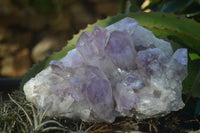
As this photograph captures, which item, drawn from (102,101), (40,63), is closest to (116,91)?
(102,101)

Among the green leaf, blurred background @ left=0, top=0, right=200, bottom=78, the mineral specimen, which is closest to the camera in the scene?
the mineral specimen

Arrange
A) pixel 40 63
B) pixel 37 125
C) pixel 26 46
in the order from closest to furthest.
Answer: pixel 37 125
pixel 40 63
pixel 26 46

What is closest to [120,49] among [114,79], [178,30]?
[114,79]

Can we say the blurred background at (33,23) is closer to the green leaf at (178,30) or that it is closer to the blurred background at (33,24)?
the blurred background at (33,24)

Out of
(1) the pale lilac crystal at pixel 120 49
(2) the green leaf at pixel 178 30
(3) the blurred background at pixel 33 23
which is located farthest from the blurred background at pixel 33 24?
(1) the pale lilac crystal at pixel 120 49

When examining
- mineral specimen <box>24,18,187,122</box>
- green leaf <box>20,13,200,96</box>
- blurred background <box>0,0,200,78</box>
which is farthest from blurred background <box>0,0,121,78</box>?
mineral specimen <box>24,18,187,122</box>

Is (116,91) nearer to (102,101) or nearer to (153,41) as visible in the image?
(102,101)

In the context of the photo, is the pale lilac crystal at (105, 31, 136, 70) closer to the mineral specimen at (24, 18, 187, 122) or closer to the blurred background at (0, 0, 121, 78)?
the mineral specimen at (24, 18, 187, 122)

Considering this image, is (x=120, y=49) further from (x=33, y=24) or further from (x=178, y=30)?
(x=33, y=24)
